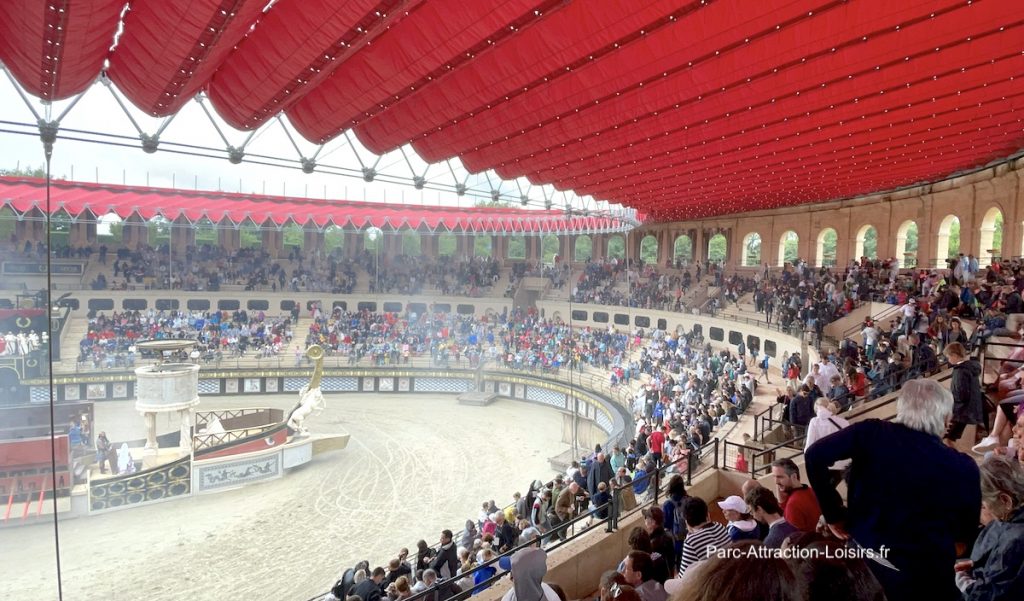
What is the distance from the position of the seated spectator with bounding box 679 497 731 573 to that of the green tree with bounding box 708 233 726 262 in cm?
4110

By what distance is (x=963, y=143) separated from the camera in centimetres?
1842

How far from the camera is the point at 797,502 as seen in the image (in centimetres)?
385

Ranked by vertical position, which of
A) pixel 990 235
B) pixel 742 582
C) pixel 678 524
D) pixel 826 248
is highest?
pixel 826 248

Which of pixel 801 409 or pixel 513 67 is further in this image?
pixel 513 67

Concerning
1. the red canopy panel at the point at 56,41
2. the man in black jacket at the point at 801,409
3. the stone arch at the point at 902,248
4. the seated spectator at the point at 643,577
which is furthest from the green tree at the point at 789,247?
the seated spectator at the point at 643,577

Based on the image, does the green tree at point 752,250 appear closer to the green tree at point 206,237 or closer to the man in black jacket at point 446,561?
the man in black jacket at point 446,561

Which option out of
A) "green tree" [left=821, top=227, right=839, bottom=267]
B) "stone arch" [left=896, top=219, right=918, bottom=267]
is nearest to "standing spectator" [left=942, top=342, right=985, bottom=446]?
"stone arch" [left=896, top=219, right=918, bottom=267]

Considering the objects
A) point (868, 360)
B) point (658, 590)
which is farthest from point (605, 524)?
point (868, 360)

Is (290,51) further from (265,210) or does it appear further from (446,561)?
(265,210)

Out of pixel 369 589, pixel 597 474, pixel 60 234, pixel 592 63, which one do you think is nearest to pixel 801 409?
pixel 597 474

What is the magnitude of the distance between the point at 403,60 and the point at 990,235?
23766 millimetres

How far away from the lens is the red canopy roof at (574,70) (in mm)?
9336

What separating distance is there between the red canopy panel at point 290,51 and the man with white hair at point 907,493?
27.2 ft

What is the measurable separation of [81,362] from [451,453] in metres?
21.9
